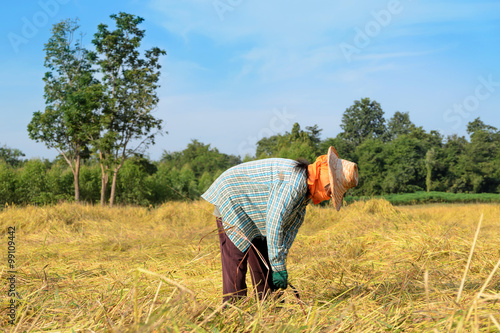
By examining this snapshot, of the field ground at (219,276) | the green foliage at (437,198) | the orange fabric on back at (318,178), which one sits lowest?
the green foliage at (437,198)

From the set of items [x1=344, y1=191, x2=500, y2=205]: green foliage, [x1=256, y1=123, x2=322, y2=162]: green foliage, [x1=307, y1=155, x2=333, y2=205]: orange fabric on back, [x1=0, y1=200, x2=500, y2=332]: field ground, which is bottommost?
[x1=344, y1=191, x2=500, y2=205]: green foliage

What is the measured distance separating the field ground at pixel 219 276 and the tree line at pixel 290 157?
5.55 meters

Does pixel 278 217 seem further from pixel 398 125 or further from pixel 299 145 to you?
pixel 398 125

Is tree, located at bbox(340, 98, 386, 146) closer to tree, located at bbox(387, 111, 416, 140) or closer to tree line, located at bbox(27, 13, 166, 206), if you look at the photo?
tree, located at bbox(387, 111, 416, 140)

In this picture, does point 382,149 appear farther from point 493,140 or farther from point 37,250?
point 37,250

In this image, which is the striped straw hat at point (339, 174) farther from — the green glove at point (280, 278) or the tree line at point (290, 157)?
the tree line at point (290, 157)

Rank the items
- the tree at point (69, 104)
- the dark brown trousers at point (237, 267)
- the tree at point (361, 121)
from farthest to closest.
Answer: the tree at point (361, 121) → the tree at point (69, 104) → the dark brown trousers at point (237, 267)

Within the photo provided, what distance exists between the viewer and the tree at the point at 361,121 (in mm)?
36875

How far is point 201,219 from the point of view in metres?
8.48

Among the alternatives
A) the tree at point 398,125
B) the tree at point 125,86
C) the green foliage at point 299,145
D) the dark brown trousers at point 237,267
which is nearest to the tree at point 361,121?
the tree at point 398,125

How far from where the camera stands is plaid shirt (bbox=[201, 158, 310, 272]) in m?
2.23

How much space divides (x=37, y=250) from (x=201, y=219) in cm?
390

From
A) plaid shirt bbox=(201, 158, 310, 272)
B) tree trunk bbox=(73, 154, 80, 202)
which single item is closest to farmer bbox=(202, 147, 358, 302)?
plaid shirt bbox=(201, 158, 310, 272)

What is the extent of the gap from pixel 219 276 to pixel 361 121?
1402 inches
